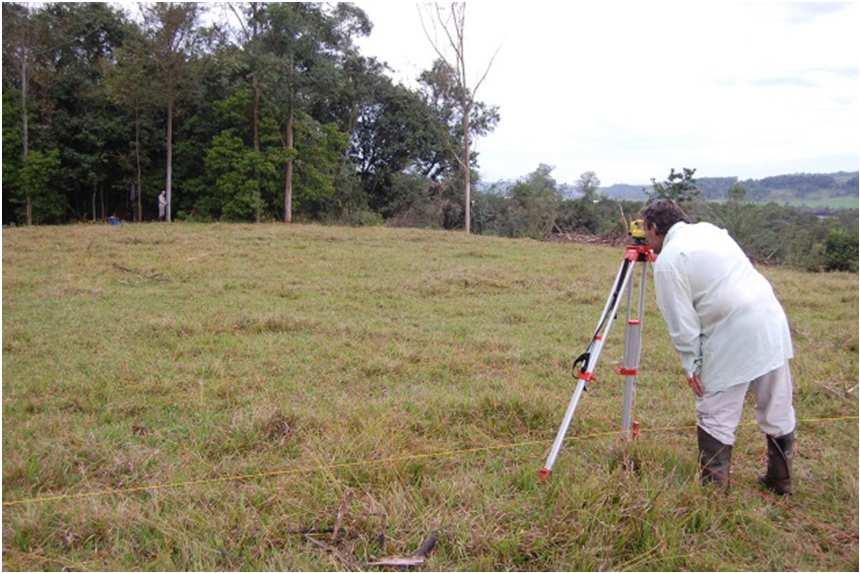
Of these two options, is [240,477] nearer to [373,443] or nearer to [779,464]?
[373,443]

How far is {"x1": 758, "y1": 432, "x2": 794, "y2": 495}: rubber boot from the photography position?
133 inches

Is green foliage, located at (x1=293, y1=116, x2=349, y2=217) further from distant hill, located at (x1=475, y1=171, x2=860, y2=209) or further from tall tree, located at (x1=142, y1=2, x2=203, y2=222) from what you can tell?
distant hill, located at (x1=475, y1=171, x2=860, y2=209)

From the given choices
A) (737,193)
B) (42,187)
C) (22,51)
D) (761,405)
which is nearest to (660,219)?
(761,405)

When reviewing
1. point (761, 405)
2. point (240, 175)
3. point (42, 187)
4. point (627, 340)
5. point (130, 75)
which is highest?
point (130, 75)

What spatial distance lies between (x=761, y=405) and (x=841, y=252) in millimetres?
16143

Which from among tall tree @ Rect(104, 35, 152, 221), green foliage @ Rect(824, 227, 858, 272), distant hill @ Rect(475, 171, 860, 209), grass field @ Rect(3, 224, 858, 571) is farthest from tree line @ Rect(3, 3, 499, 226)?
grass field @ Rect(3, 224, 858, 571)

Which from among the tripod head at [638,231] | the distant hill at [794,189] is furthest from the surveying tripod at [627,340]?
the distant hill at [794,189]

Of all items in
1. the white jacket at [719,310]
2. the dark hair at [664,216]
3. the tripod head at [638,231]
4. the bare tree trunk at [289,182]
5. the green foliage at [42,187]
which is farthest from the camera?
the green foliage at [42,187]

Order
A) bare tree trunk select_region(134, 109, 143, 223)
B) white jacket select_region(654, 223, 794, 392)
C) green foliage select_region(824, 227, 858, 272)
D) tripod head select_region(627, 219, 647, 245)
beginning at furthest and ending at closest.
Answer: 1. bare tree trunk select_region(134, 109, 143, 223)
2. green foliage select_region(824, 227, 858, 272)
3. tripod head select_region(627, 219, 647, 245)
4. white jacket select_region(654, 223, 794, 392)

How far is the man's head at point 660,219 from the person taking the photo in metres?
3.43

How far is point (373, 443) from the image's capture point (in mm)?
3723

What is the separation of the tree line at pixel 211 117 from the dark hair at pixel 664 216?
66.3ft

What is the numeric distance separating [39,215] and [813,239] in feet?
89.1

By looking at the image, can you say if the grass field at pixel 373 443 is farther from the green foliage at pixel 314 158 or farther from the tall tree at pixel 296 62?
the green foliage at pixel 314 158
